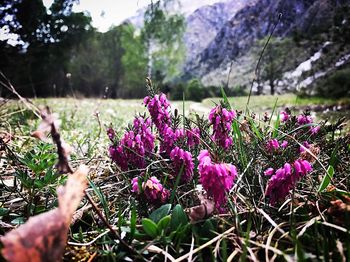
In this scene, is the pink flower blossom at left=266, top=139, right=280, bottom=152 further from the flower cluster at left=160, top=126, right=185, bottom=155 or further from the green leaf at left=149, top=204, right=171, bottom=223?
the green leaf at left=149, top=204, right=171, bottom=223

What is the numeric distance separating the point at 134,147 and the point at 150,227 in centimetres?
58

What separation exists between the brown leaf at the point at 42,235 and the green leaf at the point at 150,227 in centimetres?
40

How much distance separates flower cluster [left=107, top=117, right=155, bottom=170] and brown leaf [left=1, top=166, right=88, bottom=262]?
86cm

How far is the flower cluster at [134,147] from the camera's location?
147 cm

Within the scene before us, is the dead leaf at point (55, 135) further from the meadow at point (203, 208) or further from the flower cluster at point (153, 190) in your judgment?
the flower cluster at point (153, 190)

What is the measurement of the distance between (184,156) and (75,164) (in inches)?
37.6

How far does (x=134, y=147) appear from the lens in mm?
1468

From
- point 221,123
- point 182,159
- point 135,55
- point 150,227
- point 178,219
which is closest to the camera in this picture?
point 150,227

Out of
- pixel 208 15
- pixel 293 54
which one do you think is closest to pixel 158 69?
pixel 293 54

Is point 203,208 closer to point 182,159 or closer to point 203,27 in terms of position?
point 182,159

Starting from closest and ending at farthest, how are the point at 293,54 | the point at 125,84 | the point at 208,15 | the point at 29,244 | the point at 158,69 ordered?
the point at 29,244 → the point at 158,69 → the point at 125,84 → the point at 293,54 → the point at 208,15

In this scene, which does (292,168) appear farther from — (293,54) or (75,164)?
(293,54)

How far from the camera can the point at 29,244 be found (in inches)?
20.1

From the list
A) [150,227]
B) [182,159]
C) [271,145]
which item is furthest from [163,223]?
[271,145]
